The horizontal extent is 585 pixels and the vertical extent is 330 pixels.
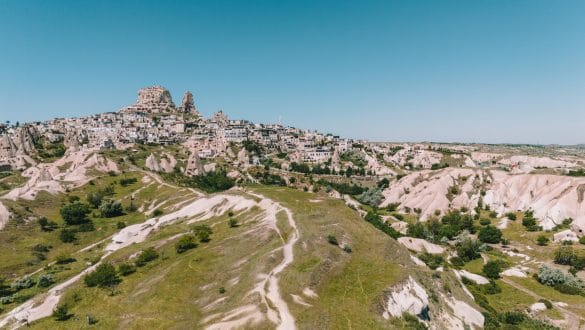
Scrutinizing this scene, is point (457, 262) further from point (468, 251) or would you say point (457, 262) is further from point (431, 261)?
point (431, 261)

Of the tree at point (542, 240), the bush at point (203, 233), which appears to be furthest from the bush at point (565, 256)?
the bush at point (203, 233)

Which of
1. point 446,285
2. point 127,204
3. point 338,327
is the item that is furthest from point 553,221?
point 127,204

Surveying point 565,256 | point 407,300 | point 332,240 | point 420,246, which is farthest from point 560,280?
point 332,240

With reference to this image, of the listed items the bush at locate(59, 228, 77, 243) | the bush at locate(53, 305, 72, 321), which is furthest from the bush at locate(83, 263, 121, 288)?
the bush at locate(59, 228, 77, 243)

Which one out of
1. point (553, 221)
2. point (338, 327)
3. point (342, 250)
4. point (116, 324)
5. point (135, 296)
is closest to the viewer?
point (338, 327)

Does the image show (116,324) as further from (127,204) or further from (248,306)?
(127,204)

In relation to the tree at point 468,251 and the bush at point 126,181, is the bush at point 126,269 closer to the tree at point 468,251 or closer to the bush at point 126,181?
the tree at point 468,251
